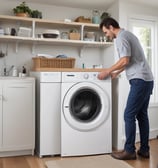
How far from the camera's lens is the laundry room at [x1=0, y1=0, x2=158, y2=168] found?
2.71 meters

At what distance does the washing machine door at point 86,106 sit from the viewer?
2756mm

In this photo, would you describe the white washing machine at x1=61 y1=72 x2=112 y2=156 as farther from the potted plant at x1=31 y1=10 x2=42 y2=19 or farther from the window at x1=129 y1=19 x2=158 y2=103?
the window at x1=129 y1=19 x2=158 y2=103

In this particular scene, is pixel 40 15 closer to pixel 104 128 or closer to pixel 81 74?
pixel 81 74

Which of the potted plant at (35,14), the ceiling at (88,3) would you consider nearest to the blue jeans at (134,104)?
the ceiling at (88,3)

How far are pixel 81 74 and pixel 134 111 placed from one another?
731 millimetres

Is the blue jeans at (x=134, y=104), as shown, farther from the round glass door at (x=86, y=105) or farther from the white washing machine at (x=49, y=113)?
the white washing machine at (x=49, y=113)

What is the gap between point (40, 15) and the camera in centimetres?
324

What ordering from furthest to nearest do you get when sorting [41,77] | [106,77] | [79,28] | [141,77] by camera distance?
[79,28] < [106,77] < [41,77] < [141,77]

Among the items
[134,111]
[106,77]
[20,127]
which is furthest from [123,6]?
[20,127]

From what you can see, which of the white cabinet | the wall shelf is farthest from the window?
the white cabinet

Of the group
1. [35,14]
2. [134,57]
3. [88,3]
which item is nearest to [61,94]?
[134,57]

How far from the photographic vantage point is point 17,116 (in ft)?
9.08

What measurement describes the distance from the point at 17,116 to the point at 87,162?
0.93m

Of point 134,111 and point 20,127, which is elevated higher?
point 134,111
